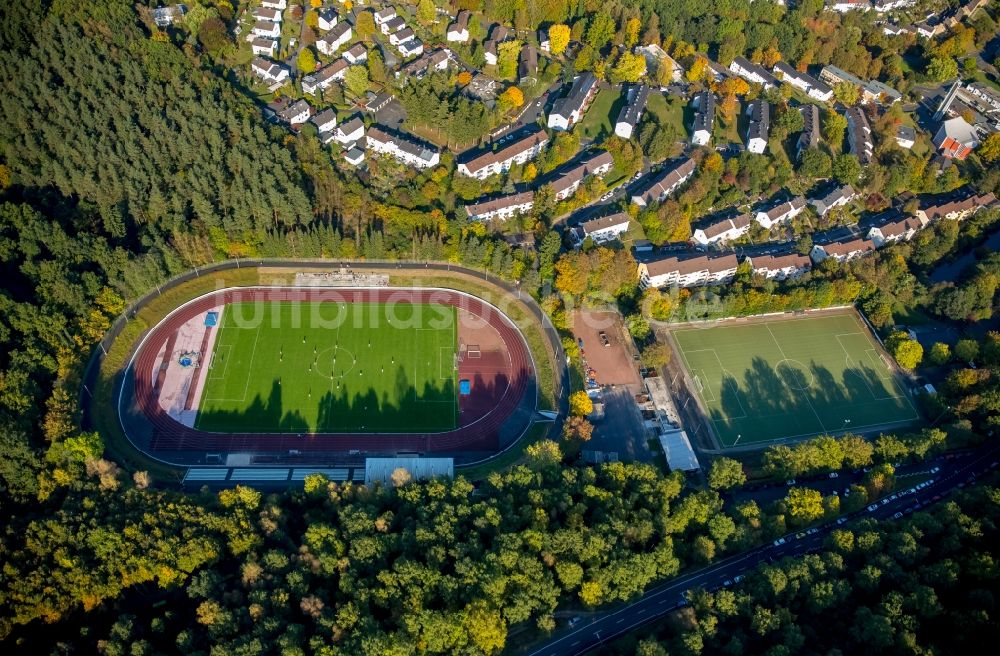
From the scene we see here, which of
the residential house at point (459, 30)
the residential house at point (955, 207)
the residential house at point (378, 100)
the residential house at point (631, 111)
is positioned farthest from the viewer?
the residential house at point (459, 30)

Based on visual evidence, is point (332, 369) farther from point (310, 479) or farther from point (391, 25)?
point (391, 25)

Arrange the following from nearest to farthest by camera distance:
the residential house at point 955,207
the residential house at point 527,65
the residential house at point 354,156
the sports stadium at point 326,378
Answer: the sports stadium at point 326,378 < the residential house at point 354,156 < the residential house at point 955,207 < the residential house at point 527,65

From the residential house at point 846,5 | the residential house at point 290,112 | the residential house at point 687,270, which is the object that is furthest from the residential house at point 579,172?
the residential house at point 846,5

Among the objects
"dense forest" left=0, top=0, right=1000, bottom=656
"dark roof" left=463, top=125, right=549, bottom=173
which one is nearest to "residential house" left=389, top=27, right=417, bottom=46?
"dense forest" left=0, top=0, right=1000, bottom=656

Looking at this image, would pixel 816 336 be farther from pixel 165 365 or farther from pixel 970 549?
pixel 165 365

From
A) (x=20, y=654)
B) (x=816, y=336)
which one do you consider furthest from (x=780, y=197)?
(x=20, y=654)

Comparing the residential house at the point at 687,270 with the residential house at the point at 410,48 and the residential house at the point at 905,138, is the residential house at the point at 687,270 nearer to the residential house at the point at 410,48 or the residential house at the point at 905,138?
the residential house at the point at 905,138
